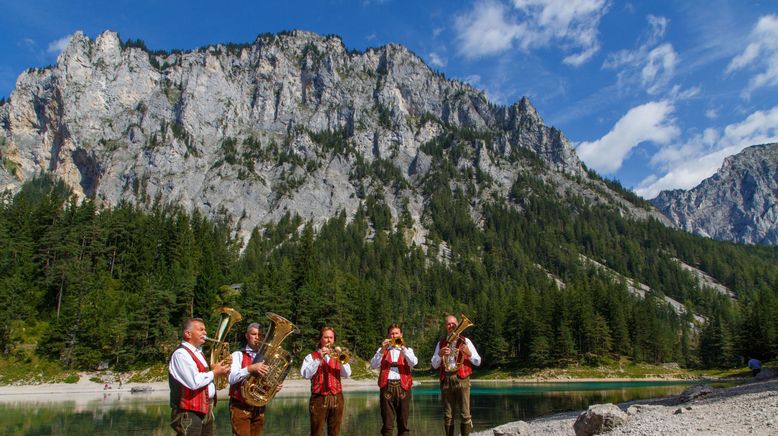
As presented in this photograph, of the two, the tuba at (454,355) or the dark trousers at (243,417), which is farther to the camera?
the tuba at (454,355)

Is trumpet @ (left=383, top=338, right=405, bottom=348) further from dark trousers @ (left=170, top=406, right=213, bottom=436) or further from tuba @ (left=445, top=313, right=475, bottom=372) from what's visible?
dark trousers @ (left=170, top=406, right=213, bottom=436)

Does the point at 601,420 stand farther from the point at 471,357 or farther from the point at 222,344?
the point at 222,344

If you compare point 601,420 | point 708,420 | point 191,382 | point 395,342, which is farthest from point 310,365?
point 708,420

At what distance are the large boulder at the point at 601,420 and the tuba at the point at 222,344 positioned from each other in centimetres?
949

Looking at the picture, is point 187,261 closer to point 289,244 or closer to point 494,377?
point 494,377

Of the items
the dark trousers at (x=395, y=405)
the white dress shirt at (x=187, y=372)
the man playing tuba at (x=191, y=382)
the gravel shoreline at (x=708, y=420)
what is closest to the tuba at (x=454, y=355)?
the dark trousers at (x=395, y=405)

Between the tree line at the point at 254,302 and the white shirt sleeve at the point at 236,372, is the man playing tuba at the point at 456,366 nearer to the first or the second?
the white shirt sleeve at the point at 236,372

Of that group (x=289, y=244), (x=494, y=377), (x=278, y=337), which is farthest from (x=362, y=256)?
(x=278, y=337)

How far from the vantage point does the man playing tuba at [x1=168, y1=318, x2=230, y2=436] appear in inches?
288

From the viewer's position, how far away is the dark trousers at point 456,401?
39.1ft

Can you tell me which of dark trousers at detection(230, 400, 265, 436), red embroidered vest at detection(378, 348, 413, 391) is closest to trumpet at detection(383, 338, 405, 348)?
red embroidered vest at detection(378, 348, 413, 391)

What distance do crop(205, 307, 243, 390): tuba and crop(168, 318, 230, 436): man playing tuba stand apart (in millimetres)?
447

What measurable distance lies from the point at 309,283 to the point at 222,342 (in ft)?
204

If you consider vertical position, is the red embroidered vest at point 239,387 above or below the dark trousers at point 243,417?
above
